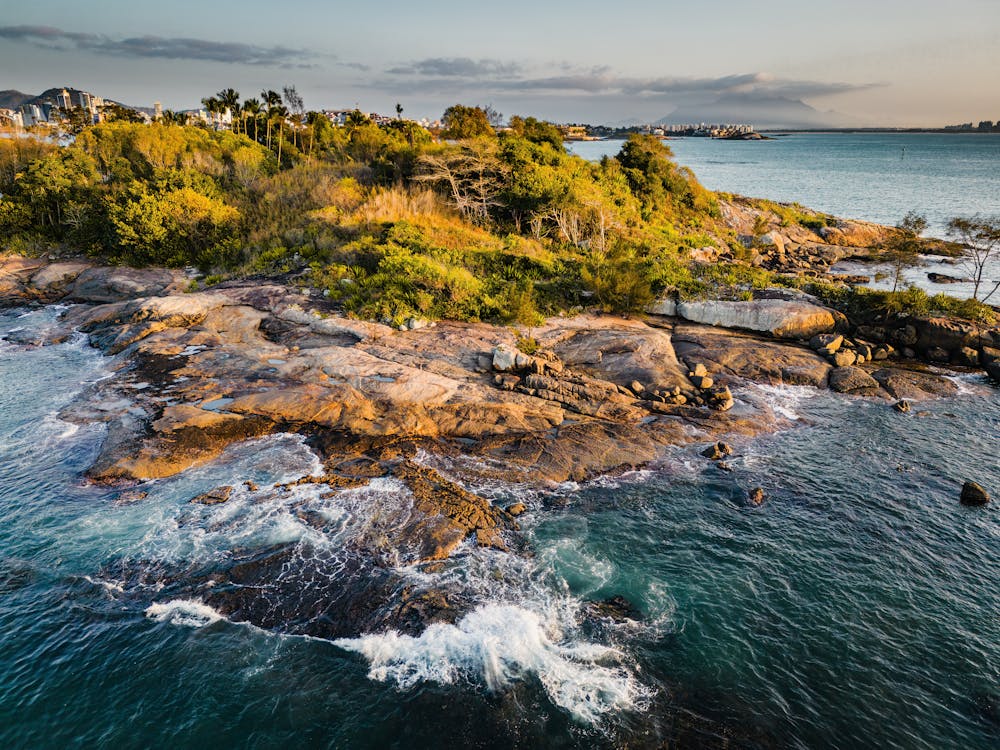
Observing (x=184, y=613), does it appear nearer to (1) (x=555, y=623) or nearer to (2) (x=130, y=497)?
(2) (x=130, y=497)

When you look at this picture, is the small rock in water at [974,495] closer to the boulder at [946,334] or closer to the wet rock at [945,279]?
the boulder at [946,334]

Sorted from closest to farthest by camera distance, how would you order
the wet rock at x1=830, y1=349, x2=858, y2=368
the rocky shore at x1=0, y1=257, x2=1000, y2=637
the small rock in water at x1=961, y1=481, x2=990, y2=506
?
the rocky shore at x1=0, y1=257, x2=1000, y2=637
the small rock in water at x1=961, y1=481, x2=990, y2=506
the wet rock at x1=830, y1=349, x2=858, y2=368

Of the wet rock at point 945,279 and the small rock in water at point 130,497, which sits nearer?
the small rock in water at point 130,497

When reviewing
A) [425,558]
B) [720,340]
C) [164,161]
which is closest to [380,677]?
[425,558]

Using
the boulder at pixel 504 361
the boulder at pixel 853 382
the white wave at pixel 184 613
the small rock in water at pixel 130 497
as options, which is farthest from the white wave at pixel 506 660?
the boulder at pixel 853 382

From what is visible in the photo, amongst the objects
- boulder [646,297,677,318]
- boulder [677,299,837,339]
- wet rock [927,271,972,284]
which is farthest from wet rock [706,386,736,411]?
wet rock [927,271,972,284]

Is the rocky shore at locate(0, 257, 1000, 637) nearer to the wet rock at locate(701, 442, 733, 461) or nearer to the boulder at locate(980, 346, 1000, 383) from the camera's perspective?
the boulder at locate(980, 346, 1000, 383)

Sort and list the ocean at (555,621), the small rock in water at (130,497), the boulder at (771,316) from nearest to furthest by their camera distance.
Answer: the ocean at (555,621)
the small rock in water at (130,497)
the boulder at (771,316)
